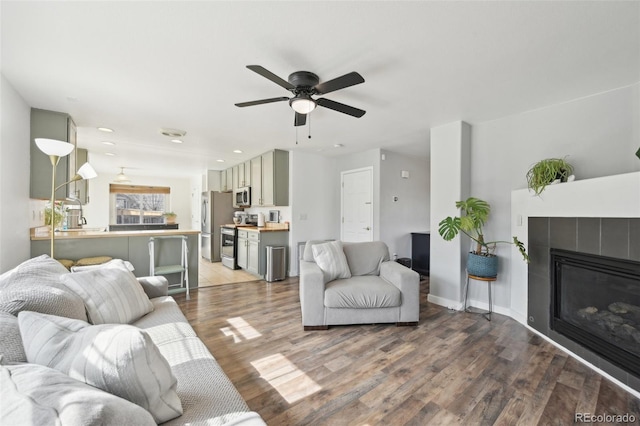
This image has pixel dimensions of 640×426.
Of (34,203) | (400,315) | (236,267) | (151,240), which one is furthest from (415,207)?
(34,203)

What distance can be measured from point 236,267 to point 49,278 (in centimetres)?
434

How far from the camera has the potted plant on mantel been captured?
9.93 ft

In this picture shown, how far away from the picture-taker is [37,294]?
1233 mm

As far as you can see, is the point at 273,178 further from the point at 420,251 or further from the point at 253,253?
the point at 420,251

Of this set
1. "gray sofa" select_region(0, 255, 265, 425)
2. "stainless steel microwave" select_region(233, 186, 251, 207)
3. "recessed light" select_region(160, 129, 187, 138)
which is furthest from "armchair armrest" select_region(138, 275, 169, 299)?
"stainless steel microwave" select_region(233, 186, 251, 207)

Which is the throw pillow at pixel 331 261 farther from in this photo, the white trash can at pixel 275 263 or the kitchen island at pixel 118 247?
the kitchen island at pixel 118 247

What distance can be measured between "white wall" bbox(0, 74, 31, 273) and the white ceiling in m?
0.21

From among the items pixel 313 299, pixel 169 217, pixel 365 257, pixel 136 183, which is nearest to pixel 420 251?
pixel 365 257

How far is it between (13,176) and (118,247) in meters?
1.36

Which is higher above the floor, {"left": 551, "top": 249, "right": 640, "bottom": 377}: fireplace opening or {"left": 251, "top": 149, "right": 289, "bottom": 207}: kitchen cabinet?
{"left": 251, "top": 149, "right": 289, "bottom": 207}: kitchen cabinet

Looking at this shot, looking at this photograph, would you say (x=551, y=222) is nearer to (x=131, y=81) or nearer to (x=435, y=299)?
(x=435, y=299)

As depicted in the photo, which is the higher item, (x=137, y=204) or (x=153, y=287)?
(x=137, y=204)

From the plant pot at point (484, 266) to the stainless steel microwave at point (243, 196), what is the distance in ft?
14.5

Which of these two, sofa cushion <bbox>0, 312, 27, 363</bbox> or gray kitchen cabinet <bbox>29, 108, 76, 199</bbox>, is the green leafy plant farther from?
gray kitchen cabinet <bbox>29, 108, 76, 199</bbox>
